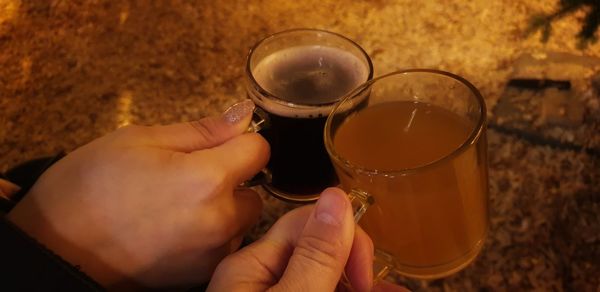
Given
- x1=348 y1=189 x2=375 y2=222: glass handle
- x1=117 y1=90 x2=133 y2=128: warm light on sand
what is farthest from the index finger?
x1=117 y1=90 x2=133 y2=128: warm light on sand

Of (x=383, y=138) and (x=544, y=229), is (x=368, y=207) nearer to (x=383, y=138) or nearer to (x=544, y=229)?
(x=383, y=138)

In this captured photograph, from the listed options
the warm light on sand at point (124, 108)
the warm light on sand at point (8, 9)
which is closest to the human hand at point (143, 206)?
the warm light on sand at point (124, 108)

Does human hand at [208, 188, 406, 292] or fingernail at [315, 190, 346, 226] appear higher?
fingernail at [315, 190, 346, 226]

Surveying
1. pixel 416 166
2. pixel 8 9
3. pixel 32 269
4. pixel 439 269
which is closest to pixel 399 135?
pixel 416 166

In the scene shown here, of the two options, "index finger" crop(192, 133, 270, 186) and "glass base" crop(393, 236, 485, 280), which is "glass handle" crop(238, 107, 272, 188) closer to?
"index finger" crop(192, 133, 270, 186)

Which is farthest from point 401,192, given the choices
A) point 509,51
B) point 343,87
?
point 509,51

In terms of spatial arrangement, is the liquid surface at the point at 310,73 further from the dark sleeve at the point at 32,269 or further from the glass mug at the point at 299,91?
the dark sleeve at the point at 32,269
